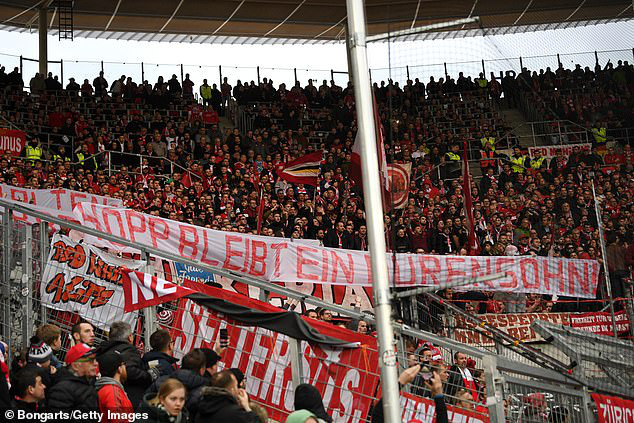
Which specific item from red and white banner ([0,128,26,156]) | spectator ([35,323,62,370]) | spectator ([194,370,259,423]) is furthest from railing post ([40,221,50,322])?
red and white banner ([0,128,26,156])

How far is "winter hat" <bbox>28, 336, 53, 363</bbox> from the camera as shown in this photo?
6.48 m

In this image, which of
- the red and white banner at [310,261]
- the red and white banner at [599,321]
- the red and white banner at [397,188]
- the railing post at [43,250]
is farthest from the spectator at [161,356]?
the red and white banner at [599,321]

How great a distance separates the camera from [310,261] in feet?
43.4

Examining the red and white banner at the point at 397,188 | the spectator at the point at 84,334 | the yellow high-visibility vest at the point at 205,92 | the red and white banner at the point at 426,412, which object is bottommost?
the red and white banner at the point at 426,412

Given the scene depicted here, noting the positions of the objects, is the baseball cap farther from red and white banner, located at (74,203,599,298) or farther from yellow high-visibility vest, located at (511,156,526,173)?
yellow high-visibility vest, located at (511,156,526,173)

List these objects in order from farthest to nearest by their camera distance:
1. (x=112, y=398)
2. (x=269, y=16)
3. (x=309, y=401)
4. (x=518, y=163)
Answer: (x=269, y=16) < (x=518, y=163) < (x=112, y=398) < (x=309, y=401)

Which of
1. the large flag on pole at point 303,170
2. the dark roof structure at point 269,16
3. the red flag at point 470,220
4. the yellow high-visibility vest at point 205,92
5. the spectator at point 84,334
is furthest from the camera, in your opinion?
the dark roof structure at point 269,16

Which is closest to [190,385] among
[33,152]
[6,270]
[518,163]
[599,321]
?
[6,270]

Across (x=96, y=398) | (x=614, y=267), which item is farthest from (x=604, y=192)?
(x=96, y=398)

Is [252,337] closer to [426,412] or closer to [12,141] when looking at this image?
[426,412]

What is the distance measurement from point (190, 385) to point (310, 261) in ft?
23.0

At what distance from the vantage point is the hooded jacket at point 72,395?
18.6 feet

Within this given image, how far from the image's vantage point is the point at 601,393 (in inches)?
327

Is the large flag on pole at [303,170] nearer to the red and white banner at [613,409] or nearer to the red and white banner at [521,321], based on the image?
the red and white banner at [521,321]
